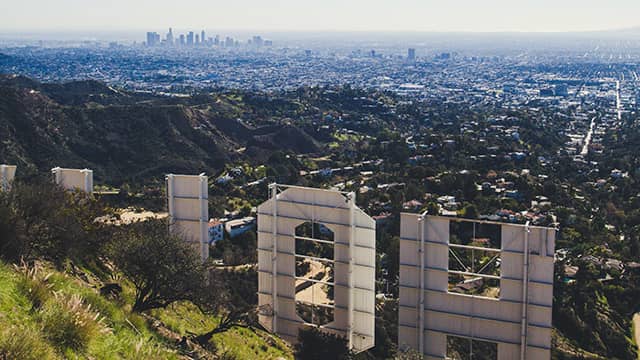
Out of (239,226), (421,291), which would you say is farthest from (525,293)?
(239,226)

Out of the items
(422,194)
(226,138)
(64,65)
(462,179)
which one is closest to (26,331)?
(422,194)

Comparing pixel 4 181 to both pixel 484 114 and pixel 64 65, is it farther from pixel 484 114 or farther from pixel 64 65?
pixel 64 65

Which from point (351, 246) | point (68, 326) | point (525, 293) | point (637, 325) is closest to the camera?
point (68, 326)

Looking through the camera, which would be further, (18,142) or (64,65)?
(64,65)

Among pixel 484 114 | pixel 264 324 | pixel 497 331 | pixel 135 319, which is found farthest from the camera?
pixel 484 114

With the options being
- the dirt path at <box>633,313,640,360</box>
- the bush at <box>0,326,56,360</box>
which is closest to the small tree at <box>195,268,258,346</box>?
the bush at <box>0,326,56,360</box>

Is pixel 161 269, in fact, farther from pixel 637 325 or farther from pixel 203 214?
pixel 637 325
